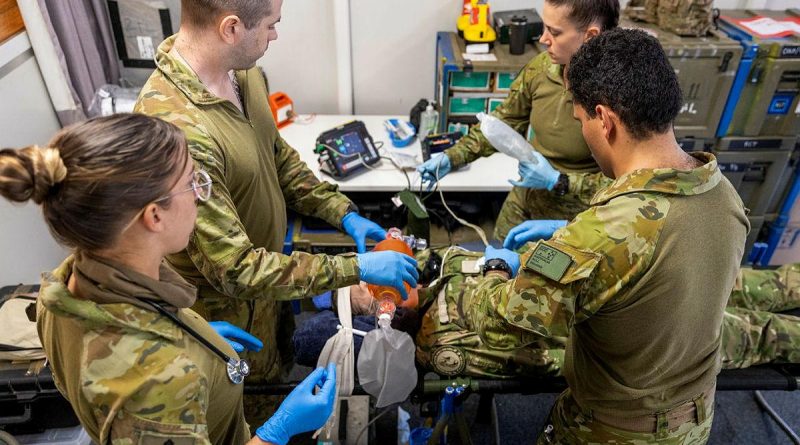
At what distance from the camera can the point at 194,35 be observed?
135 cm

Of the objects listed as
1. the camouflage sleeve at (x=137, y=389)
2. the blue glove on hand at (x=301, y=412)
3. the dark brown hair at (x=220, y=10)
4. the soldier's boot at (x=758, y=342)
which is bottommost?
the soldier's boot at (x=758, y=342)

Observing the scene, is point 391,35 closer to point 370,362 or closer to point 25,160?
point 370,362

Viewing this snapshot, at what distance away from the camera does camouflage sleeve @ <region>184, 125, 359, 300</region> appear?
124 cm

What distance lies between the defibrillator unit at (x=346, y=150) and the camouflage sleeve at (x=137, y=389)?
71.7 inches

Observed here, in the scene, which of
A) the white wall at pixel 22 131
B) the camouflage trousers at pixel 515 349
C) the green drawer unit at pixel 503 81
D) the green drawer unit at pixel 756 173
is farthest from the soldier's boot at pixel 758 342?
the white wall at pixel 22 131

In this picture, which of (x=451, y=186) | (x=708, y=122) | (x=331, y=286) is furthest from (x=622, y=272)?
(x=708, y=122)

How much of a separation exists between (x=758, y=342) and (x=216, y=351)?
1765 mm

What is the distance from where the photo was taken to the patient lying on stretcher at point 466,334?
5.65ft

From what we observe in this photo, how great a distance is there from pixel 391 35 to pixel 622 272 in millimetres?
2426

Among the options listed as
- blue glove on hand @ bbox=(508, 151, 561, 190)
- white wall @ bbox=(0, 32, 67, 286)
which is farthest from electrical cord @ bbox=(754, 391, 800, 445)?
white wall @ bbox=(0, 32, 67, 286)

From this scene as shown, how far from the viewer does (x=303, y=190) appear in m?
1.87

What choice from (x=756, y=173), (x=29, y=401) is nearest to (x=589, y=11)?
(x=756, y=173)

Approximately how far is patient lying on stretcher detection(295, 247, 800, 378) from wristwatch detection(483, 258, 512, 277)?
109mm

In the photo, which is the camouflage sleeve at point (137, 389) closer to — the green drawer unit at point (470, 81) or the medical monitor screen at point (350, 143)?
the medical monitor screen at point (350, 143)
